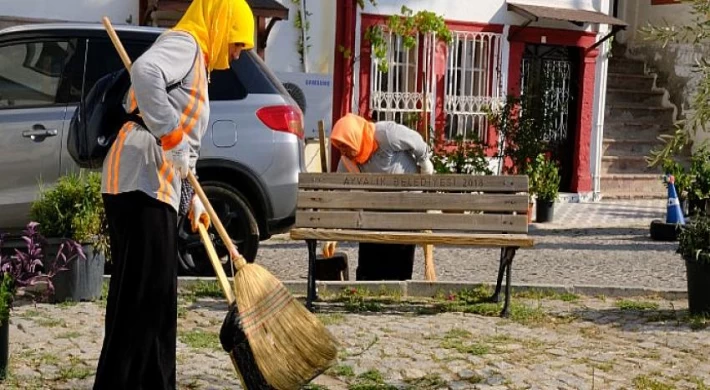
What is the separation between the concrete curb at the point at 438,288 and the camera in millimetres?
8172

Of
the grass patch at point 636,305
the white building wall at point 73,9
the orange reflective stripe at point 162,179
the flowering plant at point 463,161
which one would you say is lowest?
the grass patch at point 636,305

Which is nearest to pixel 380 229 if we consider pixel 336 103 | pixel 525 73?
pixel 336 103

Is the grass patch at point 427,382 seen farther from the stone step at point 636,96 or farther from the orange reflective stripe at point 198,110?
the stone step at point 636,96

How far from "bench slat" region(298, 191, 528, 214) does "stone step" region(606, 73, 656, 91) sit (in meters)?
12.5

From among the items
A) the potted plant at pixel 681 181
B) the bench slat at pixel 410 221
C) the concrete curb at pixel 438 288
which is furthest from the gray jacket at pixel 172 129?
the potted plant at pixel 681 181

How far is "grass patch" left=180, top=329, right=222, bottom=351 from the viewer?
624cm

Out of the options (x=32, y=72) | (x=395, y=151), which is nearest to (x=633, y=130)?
(x=395, y=151)

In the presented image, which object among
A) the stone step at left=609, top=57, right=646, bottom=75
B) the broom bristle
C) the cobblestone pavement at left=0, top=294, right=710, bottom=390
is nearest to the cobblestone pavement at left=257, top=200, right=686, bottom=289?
the cobblestone pavement at left=0, top=294, right=710, bottom=390

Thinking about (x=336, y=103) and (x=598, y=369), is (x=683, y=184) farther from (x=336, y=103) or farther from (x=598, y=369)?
(x=598, y=369)

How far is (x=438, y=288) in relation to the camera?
8.27 m

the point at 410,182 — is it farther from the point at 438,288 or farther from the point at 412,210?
the point at 438,288

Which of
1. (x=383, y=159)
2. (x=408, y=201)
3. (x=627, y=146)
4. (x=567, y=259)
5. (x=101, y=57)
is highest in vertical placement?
(x=101, y=57)

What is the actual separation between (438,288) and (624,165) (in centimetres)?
1096

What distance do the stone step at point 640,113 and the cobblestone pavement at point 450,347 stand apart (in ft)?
37.3
